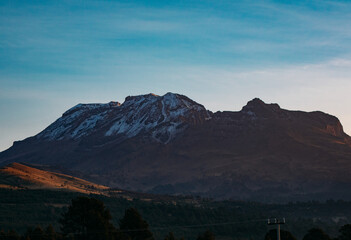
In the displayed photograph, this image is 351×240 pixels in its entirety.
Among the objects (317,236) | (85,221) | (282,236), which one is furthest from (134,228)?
(317,236)

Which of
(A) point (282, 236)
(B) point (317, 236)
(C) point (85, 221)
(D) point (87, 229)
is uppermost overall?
(C) point (85, 221)

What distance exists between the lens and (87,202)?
8294cm

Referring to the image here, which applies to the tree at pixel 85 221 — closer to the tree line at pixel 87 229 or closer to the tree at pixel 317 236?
the tree line at pixel 87 229

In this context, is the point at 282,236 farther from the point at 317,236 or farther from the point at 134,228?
the point at 134,228

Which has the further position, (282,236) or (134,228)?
(282,236)

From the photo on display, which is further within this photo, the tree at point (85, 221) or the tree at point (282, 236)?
the tree at point (282, 236)

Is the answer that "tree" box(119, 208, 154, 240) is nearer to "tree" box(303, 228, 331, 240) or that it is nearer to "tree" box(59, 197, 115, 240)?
"tree" box(59, 197, 115, 240)

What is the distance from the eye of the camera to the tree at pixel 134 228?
85.7 metres

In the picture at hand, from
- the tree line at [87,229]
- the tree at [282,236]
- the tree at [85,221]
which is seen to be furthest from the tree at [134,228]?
the tree at [282,236]

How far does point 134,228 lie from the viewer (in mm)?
87250

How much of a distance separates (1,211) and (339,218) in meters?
94.2

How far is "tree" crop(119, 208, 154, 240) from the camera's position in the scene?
281 feet

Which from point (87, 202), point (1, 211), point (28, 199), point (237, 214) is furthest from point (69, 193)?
point (87, 202)

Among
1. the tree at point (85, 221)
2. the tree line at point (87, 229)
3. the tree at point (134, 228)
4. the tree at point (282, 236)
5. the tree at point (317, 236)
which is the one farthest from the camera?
the tree at point (317, 236)
